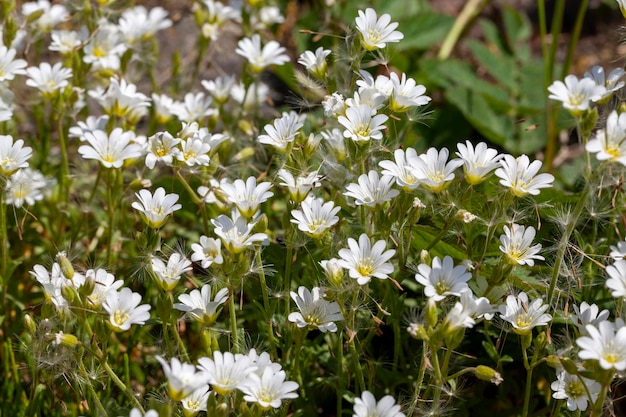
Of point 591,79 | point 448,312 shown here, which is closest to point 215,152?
point 448,312

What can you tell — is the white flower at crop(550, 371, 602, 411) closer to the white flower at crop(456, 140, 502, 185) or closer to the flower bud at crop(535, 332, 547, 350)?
the flower bud at crop(535, 332, 547, 350)

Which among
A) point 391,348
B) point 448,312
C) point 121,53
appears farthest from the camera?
point 121,53

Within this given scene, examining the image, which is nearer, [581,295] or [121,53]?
[581,295]

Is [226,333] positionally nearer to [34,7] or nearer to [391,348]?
[391,348]

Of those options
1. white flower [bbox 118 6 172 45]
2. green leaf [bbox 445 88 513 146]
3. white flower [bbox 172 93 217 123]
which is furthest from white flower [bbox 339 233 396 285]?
green leaf [bbox 445 88 513 146]

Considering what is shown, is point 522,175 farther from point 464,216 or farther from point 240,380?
point 240,380

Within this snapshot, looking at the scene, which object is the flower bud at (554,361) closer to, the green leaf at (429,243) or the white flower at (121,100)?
the green leaf at (429,243)

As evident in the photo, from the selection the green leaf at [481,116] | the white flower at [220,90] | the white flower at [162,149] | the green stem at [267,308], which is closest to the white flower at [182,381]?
the green stem at [267,308]
